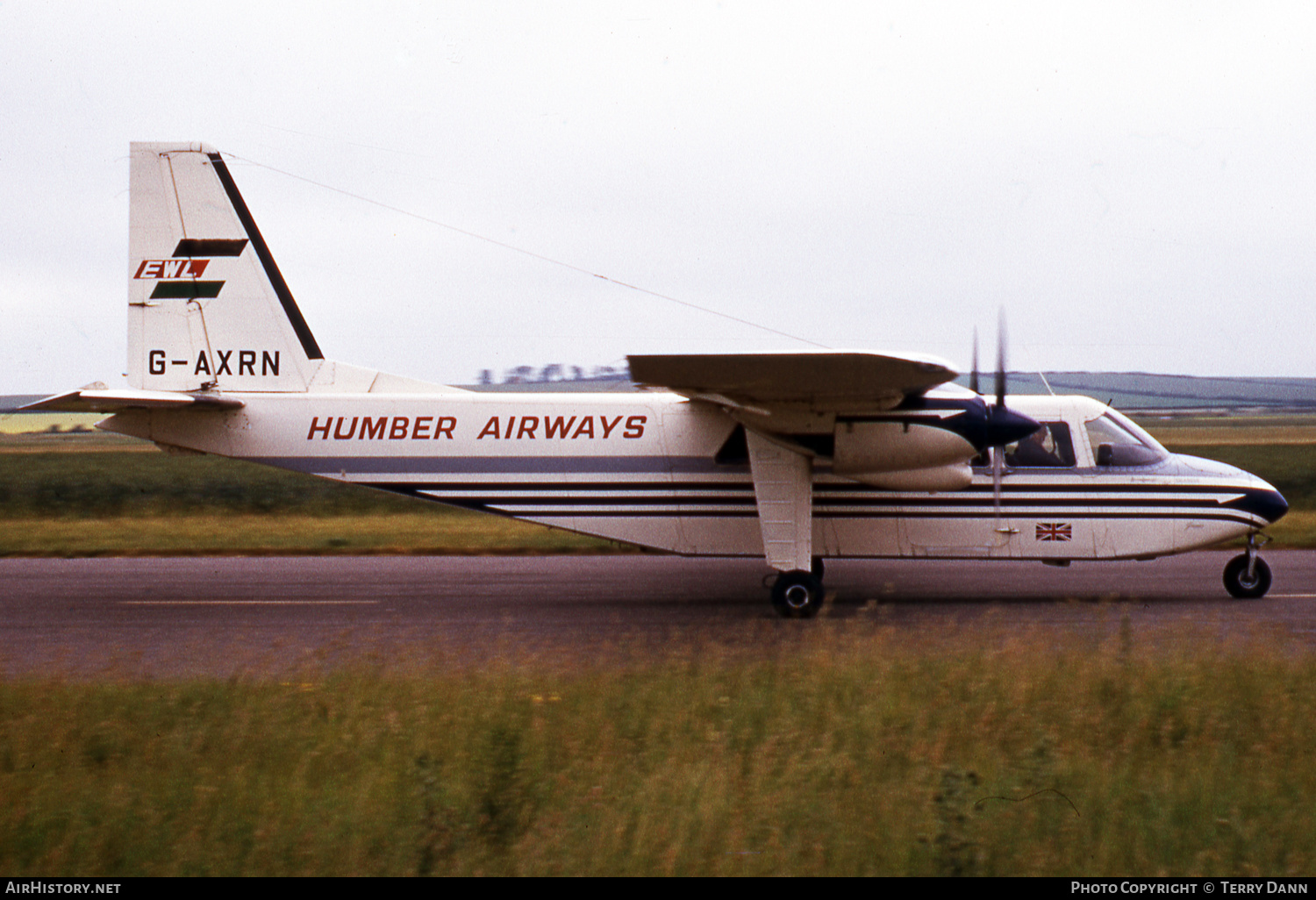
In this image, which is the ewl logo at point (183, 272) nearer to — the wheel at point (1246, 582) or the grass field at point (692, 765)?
the grass field at point (692, 765)

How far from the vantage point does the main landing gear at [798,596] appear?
10.6 meters

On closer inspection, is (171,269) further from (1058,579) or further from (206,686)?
(1058,579)

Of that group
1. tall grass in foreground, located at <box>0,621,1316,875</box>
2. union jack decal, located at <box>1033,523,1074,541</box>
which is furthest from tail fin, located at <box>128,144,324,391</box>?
union jack decal, located at <box>1033,523,1074,541</box>

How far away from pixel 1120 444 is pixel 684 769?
848 cm

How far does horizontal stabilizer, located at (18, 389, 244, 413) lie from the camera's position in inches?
393

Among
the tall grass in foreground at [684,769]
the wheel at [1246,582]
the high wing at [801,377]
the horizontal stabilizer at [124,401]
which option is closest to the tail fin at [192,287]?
the horizontal stabilizer at [124,401]

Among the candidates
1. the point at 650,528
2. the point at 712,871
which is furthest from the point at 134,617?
the point at 712,871

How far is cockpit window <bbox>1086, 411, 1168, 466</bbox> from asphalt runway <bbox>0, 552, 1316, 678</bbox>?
1.58m

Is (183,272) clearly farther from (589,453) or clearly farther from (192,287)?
(589,453)

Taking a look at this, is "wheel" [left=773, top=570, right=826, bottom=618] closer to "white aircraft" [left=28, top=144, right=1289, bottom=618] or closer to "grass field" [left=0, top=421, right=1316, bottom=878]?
"white aircraft" [left=28, top=144, right=1289, bottom=618]

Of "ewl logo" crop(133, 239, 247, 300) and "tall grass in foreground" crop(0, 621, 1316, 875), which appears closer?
"tall grass in foreground" crop(0, 621, 1316, 875)

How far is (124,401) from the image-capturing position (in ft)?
34.6
